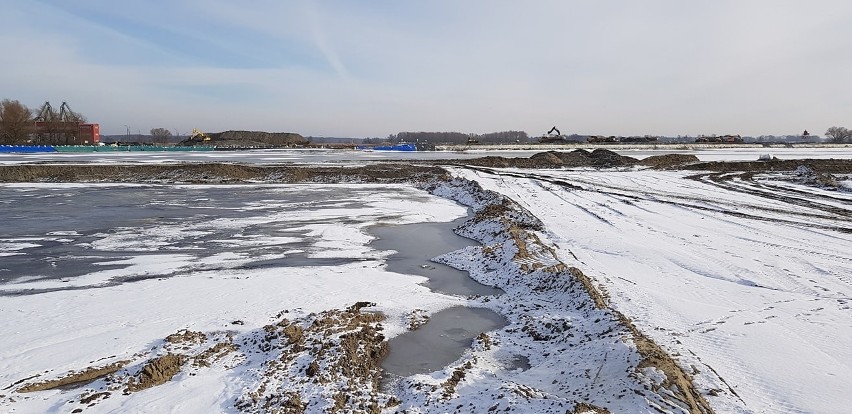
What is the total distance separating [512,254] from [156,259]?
7.50m

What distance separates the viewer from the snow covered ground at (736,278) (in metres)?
5.60

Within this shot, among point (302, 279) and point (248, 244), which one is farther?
point (248, 244)

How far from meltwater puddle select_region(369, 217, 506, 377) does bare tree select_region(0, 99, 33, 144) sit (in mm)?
78802

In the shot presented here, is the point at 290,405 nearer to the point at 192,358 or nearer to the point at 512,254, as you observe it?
the point at 192,358

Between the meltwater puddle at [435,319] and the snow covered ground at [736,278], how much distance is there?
2.12 meters

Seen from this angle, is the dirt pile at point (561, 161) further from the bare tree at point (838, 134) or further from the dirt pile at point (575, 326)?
the bare tree at point (838, 134)

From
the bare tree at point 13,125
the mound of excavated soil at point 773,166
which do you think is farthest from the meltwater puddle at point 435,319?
the bare tree at point 13,125

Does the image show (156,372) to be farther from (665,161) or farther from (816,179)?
(665,161)

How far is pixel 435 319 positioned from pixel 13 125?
84184 millimetres

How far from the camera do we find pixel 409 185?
29703mm

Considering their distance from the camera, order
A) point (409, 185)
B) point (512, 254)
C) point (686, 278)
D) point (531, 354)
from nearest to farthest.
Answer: point (531, 354) < point (686, 278) < point (512, 254) < point (409, 185)

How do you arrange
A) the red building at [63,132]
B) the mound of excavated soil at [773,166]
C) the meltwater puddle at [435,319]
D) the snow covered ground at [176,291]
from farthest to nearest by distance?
the red building at [63,132] → the mound of excavated soil at [773,166] → the meltwater puddle at [435,319] → the snow covered ground at [176,291]

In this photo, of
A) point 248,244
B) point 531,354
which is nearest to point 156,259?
point 248,244

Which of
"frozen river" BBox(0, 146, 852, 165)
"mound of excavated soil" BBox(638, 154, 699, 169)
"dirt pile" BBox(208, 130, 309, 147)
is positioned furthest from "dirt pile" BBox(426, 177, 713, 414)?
"dirt pile" BBox(208, 130, 309, 147)
